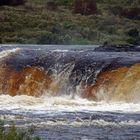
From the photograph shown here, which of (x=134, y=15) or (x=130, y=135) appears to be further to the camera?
(x=134, y=15)

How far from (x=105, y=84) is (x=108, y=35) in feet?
106

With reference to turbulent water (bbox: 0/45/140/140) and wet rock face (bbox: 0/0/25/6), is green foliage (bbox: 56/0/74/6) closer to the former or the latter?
wet rock face (bbox: 0/0/25/6)

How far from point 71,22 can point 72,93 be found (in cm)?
3591

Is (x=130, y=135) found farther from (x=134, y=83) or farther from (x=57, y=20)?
(x=57, y=20)

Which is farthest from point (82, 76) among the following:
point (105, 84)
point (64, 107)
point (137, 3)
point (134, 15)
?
point (137, 3)

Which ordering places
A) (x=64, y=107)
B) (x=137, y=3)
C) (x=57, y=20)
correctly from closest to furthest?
(x=64, y=107), (x=57, y=20), (x=137, y=3)

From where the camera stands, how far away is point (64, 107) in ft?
84.3

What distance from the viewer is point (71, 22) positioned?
66.2 metres

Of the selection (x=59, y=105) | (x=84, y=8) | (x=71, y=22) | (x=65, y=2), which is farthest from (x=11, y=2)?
(x=59, y=105)

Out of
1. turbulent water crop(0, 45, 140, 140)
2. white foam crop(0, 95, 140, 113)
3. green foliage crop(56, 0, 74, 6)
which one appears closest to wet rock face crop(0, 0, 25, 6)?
green foliage crop(56, 0, 74, 6)

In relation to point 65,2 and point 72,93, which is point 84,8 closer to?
point 65,2

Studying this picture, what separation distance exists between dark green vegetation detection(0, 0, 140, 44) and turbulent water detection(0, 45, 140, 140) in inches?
877

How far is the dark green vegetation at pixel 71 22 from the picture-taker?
59.3 metres

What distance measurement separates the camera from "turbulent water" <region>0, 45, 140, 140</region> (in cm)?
2130
